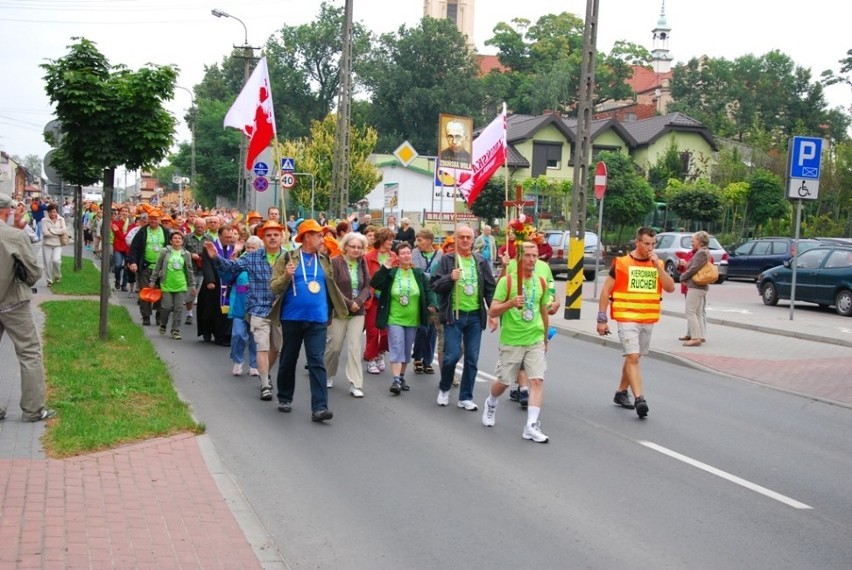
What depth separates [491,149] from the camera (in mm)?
14359

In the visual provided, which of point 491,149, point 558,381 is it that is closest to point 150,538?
point 558,381

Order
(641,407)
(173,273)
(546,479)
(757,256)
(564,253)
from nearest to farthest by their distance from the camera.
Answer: (546,479) < (641,407) < (173,273) < (564,253) < (757,256)

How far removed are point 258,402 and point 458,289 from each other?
235 centimetres

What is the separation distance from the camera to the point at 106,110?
11891mm

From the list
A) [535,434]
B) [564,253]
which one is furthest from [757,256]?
[535,434]

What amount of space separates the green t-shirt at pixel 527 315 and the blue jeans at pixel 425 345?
3.21 m

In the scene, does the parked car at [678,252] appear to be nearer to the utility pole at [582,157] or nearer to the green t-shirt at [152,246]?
the utility pole at [582,157]

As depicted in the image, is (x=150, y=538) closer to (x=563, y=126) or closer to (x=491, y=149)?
(x=491, y=149)

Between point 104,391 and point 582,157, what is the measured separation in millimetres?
12662

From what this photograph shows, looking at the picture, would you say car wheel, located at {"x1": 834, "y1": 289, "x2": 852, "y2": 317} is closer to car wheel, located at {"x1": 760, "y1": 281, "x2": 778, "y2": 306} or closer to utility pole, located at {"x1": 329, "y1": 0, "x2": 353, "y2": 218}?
car wheel, located at {"x1": 760, "y1": 281, "x2": 778, "y2": 306}

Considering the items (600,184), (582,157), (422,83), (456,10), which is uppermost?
(456,10)

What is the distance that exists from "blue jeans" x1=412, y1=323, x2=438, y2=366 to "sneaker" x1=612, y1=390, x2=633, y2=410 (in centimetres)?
267

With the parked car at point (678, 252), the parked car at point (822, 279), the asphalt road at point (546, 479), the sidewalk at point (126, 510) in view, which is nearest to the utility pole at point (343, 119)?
the parked car at point (822, 279)

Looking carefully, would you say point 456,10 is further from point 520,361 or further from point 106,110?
point 520,361
